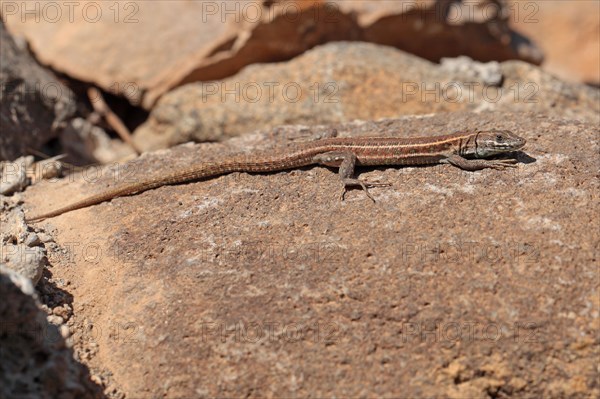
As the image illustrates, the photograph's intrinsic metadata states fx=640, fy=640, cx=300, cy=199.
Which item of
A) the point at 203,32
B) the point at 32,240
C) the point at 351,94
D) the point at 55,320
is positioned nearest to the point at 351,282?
the point at 55,320

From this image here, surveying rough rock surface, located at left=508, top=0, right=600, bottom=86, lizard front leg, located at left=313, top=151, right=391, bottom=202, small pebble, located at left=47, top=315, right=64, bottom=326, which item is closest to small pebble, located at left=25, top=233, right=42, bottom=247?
small pebble, located at left=47, top=315, right=64, bottom=326

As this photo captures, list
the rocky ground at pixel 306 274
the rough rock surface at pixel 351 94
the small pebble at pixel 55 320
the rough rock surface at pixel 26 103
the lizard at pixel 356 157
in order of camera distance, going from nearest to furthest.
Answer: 1. the rocky ground at pixel 306 274
2. the small pebble at pixel 55 320
3. the lizard at pixel 356 157
4. the rough rock surface at pixel 26 103
5. the rough rock surface at pixel 351 94

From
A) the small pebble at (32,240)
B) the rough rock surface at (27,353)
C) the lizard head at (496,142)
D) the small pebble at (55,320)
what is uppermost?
the lizard head at (496,142)

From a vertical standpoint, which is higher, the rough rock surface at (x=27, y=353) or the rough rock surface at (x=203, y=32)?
the rough rock surface at (x=203, y=32)

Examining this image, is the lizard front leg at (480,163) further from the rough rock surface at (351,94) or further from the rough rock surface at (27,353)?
the rough rock surface at (27,353)

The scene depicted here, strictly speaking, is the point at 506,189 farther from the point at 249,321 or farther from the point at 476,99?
the point at 476,99

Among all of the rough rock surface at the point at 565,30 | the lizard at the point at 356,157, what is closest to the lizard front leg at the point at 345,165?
the lizard at the point at 356,157

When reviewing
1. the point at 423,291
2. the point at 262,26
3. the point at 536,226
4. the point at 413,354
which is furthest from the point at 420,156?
the point at 262,26
